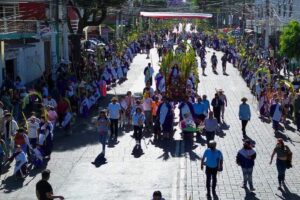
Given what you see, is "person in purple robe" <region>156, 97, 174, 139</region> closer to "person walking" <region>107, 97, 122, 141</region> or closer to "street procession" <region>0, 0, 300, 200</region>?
"street procession" <region>0, 0, 300, 200</region>

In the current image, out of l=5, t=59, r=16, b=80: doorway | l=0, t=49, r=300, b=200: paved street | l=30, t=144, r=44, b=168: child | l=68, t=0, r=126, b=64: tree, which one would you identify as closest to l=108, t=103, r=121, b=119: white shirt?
l=0, t=49, r=300, b=200: paved street

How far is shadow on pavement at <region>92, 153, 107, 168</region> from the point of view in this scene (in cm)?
1630

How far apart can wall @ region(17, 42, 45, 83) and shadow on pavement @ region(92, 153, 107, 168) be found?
49.7 feet

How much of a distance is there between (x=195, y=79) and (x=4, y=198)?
14.8 m

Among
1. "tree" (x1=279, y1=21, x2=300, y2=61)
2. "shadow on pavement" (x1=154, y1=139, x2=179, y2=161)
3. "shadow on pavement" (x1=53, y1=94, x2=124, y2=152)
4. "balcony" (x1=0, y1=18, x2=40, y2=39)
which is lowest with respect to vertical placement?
"shadow on pavement" (x1=53, y1=94, x2=124, y2=152)

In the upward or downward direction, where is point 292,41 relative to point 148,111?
upward

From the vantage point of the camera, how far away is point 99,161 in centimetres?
1659

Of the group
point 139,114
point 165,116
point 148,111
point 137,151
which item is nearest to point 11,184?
point 137,151

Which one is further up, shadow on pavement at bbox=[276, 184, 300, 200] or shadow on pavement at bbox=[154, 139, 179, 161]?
shadow on pavement at bbox=[276, 184, 300, 200]

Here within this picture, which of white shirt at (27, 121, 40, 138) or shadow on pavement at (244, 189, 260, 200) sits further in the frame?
white shirt at (27, 121, 40, 138)

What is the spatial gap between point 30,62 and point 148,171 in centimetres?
2070

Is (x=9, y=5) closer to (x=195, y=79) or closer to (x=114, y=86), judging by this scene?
(x=114, y=86)

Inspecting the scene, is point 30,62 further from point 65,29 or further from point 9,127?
point 9,127

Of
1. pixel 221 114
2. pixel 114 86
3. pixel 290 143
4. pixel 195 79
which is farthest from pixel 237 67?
pixel 290 143
